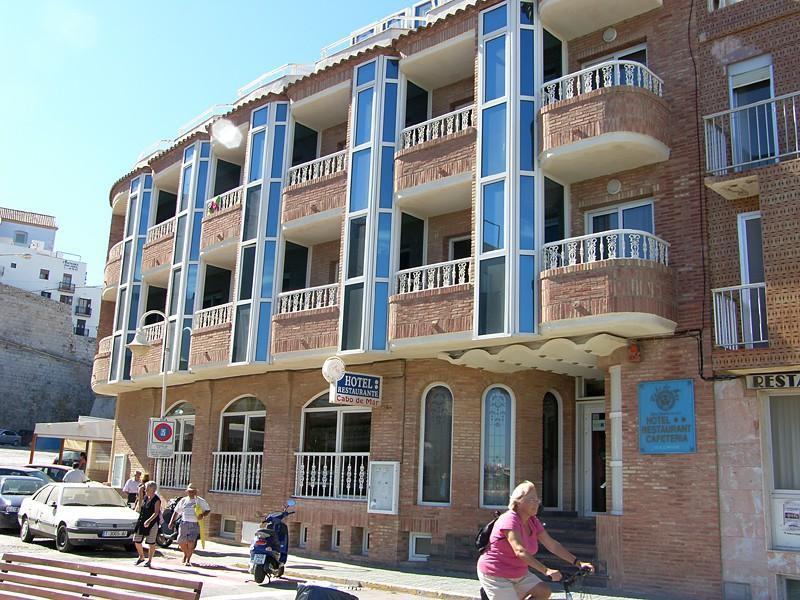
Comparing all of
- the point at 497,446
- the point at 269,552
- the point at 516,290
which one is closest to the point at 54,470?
the point at 269,552

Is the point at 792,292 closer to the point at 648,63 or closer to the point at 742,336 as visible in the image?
the point at 742,336

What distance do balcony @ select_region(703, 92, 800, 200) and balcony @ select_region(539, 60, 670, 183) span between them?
97cm

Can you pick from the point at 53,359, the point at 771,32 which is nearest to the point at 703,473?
the point at 771,32

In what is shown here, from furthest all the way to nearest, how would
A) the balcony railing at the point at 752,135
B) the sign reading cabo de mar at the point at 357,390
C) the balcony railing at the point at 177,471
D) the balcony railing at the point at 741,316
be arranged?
1. the balcony railing at the point at 177,471
2. the sign reading cabo de mar at the point at 357,390
3. the balcony railing at the point at 752,135
4. the balcony railing at the point at 741,316

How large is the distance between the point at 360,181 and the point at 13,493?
43.3 feet

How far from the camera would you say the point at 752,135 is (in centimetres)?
1447

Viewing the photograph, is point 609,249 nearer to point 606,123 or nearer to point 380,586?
point 606,123

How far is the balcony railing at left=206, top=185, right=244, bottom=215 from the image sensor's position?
2308 cm

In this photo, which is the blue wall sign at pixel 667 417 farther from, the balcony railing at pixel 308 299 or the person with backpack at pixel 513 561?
the balcony railing at pixel 308 299

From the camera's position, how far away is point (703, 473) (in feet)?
44.8

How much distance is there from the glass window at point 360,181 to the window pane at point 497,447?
17.3 feet

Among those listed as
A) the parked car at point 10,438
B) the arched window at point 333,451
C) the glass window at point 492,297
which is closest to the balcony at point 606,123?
the glass window at point 492,297

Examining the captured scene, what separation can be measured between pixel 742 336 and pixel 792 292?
134cm

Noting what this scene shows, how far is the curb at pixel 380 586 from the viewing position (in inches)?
539
